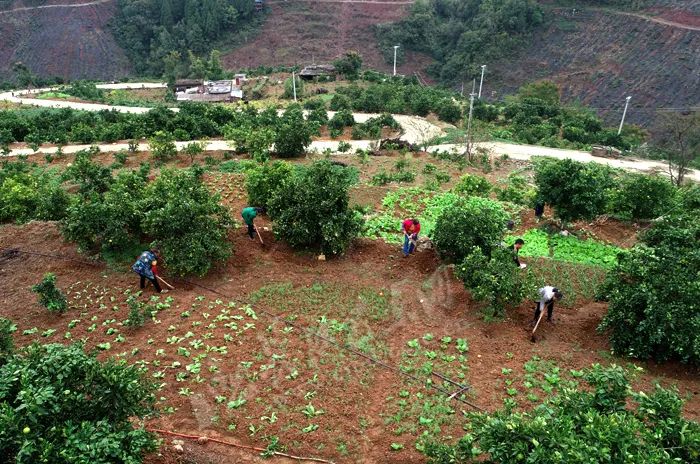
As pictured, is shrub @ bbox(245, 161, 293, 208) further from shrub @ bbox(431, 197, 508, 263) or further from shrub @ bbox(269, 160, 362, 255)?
shrub @ bbox(431, 197, 508, 263)

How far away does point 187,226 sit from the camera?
444 inches

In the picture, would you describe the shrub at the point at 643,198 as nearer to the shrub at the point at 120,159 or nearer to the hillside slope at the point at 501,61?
the shrub at the point at 120,159

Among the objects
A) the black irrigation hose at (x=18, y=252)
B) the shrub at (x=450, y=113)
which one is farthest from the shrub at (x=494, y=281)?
the shrub at (x=450, y=113)

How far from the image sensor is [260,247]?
12.7 m

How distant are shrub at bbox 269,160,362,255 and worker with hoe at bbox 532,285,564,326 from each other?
15.8ft

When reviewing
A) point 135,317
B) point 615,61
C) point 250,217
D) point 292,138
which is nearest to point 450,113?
point 292,138

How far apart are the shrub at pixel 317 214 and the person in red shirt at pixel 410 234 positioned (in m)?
1.23

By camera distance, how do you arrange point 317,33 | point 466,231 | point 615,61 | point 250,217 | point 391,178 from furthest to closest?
point 317,33
point 615,61
point 391,178
point 250,217
point 466,231

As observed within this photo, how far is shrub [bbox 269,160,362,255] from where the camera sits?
12005mm

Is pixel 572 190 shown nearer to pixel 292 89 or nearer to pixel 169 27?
pixel 292 89

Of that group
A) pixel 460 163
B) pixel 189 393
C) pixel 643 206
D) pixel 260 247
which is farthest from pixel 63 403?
pixel 460 163

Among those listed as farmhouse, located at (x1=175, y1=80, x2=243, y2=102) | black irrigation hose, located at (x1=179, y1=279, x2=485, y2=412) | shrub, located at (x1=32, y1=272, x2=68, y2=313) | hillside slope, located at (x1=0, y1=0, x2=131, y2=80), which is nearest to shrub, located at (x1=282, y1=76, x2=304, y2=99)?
farmhouse, located at (x1=175, y1=80, x2=243, y2=102)

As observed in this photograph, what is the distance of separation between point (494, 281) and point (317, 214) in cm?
460

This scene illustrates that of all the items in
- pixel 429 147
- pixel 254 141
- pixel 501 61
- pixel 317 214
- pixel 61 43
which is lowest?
pixel 429 147
